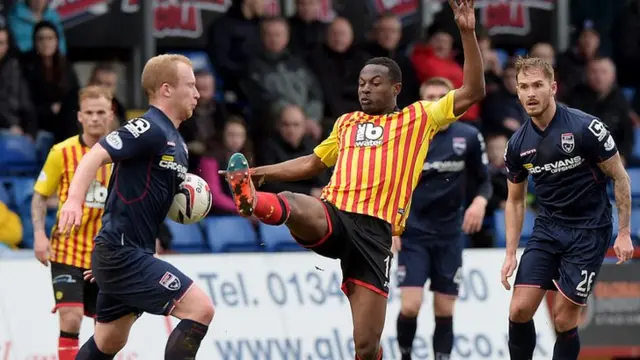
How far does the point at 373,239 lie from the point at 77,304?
238cm

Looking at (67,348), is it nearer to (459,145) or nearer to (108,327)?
(108,327)

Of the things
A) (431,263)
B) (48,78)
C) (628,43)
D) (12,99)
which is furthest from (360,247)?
(628,43)

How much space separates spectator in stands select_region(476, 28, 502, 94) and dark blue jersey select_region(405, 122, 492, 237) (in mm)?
3477

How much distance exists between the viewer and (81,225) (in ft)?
30.3

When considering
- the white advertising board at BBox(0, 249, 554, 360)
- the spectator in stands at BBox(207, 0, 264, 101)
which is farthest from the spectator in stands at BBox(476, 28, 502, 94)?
the white advertising board at BBox(0, 249, 554, 360)

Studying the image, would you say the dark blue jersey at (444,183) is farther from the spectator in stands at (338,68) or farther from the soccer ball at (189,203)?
the spectator in stands at (338,68)

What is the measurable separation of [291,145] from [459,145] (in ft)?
8.09

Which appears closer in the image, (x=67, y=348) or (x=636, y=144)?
(x=67, y=348)

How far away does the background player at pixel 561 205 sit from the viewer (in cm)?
838

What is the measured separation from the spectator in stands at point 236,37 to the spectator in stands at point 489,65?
2.26 meters

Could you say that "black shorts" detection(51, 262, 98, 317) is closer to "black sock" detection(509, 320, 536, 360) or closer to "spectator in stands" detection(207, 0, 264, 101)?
"black sock" detection(509, 320, 536, 360)

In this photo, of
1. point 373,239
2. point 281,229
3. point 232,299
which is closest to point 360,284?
point 373,239

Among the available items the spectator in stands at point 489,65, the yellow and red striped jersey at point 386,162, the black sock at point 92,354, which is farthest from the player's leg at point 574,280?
the spectator in stands at point 489,65

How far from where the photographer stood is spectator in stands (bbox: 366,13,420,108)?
44.4ft
